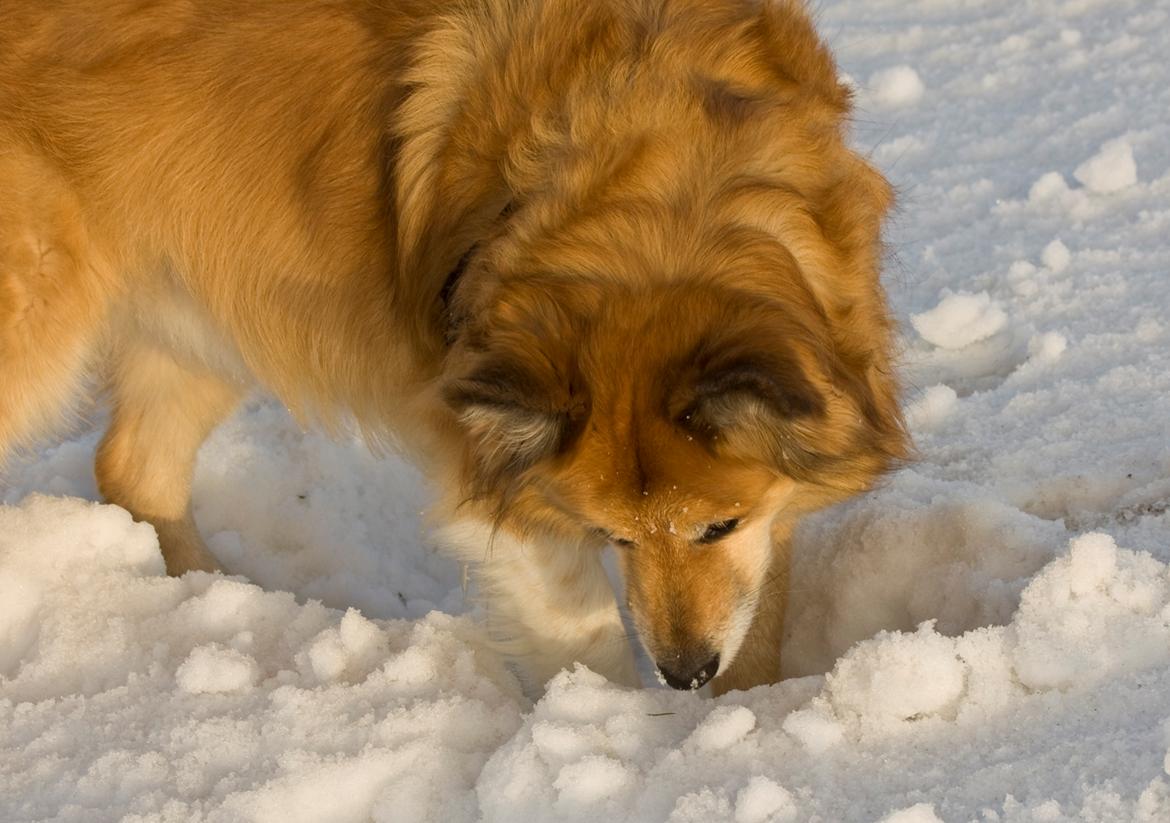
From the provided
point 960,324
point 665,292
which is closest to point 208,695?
point 665,292

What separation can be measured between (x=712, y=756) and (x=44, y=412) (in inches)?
81.6

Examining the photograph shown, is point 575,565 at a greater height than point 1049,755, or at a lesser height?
lesser

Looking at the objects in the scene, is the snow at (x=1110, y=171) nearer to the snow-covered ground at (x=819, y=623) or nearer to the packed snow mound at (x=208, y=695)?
the snow-covered ground at (x=819, y=623)

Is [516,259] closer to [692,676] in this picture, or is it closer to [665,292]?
[665,292]

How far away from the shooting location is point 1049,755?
2.47 m

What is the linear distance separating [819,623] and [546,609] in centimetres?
70

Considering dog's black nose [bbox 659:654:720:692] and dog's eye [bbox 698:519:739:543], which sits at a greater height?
dog's eye [bbox 698:519:739:543]

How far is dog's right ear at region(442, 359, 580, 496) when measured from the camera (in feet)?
8.09

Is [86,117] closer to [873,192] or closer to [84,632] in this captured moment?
[84,632]

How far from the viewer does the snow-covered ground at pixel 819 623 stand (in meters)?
2.60

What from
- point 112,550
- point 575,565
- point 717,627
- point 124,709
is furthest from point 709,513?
point 112,550

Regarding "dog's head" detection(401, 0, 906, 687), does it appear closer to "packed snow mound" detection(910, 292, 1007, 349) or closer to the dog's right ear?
the dog's right ear

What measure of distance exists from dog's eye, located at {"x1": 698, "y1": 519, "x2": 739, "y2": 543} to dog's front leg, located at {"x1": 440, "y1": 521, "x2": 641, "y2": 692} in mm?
538

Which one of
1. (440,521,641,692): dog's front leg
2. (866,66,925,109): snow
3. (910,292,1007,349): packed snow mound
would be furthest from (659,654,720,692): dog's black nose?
(866,66,925,109): snow
